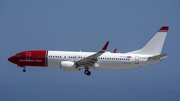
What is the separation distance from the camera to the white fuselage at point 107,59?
5588 cm

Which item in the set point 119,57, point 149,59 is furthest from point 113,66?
point 149,59

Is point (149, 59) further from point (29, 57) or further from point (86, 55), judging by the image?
point (29, 57)

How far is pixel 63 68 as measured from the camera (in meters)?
54.8

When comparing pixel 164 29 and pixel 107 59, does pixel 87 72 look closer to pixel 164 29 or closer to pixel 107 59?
pixel 107 59

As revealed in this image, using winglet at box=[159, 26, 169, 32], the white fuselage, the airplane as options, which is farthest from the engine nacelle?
winglet at box=[159, 26, 169, 32]

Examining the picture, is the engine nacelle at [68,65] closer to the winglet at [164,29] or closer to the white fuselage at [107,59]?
the white fuselage at [107,59]

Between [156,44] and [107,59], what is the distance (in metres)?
8.71

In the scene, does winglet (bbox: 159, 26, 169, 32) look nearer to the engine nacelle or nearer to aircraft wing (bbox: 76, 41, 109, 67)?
aircraft wing (bbox: 76, 41, 109, 67)

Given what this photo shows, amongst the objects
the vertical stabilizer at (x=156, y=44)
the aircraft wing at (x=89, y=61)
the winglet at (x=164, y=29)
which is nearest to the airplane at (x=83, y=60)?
the aircraft wing at (x=89, y=61)

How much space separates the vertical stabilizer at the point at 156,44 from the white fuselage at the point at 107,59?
6.69ft

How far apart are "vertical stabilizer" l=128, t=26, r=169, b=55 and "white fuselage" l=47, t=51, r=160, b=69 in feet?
6.69

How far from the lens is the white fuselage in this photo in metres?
55.9

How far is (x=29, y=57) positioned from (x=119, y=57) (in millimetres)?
13794

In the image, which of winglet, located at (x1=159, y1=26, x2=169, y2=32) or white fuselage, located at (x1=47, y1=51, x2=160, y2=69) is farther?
winglet, located at (x1=159, y1=26, x2=169, y2=32)
